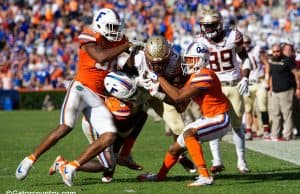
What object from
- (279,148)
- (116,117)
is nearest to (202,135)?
(116,117)

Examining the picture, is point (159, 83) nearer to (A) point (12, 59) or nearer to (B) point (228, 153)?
(B) point (228, 153)

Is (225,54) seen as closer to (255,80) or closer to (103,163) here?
(103,163)

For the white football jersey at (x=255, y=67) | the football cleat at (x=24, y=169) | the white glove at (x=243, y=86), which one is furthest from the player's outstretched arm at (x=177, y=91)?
the white football jersey at (x=255, y=67)

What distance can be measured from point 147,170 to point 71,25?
779 inches

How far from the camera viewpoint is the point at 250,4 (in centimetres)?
2795

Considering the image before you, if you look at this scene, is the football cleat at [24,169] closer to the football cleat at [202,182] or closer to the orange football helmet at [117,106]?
the orange football helmet at [117,106]

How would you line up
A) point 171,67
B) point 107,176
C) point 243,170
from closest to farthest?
point 107,176 → point 171,67 → point 243,170

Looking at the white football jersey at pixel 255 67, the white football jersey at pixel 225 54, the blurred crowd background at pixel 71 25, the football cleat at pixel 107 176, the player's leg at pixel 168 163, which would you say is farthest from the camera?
the blurred crowd background at pixel 71 25

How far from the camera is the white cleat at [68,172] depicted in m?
7.56

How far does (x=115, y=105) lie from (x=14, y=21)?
2129 centimetres

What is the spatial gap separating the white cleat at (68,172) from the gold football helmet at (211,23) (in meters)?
2.63

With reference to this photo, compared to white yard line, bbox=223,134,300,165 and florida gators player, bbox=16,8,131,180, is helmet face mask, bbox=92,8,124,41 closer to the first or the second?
florida gators player, bbox=16,8,131,180

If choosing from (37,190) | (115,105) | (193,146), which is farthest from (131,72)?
(37,190)

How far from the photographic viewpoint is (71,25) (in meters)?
28.6
